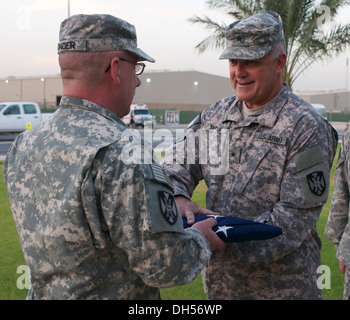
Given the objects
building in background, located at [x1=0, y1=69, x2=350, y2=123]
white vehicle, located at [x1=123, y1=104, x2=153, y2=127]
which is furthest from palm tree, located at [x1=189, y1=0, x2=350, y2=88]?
building in background, located at [x1=0, y1=69, x2=350, y2=123]

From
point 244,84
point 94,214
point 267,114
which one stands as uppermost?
point 244,84

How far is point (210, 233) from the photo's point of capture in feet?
6.20

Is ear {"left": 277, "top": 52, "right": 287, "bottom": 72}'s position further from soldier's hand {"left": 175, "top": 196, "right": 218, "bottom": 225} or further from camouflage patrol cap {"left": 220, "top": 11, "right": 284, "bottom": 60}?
soldier's hand {"left": 175, "top": 196, "right": 218, "bottom": 225}

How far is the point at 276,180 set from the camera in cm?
227

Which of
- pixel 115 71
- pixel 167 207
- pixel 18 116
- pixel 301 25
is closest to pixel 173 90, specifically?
pixel 18 116

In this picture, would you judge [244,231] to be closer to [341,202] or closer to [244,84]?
[244,84]

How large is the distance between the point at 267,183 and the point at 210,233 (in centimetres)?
56

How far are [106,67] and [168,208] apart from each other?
0.58 meters

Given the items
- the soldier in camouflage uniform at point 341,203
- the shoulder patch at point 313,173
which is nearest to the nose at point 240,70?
the shoulder patch at point 313,173

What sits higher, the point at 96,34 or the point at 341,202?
the point at 96,34

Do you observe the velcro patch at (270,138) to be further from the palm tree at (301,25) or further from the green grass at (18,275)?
the palm tree at (301,25)

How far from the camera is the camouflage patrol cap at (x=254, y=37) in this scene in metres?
2.32

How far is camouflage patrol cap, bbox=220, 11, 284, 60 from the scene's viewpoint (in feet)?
7.61
